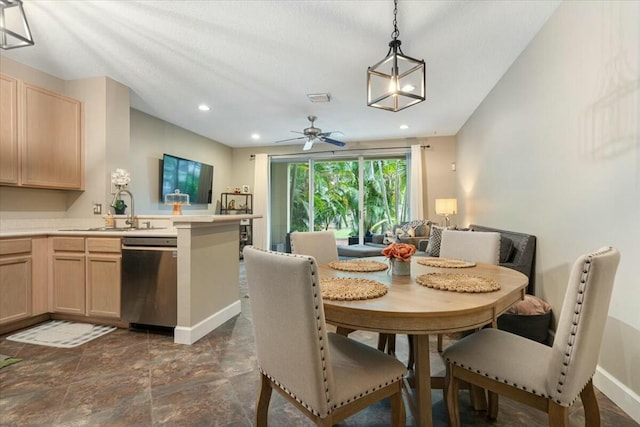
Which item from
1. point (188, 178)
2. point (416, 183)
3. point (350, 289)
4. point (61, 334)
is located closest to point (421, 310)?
point (350, 289)

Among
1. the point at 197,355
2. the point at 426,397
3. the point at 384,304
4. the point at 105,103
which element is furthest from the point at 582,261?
the point at 105,103

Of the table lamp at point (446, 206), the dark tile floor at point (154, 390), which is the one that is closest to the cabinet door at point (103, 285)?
the dark tile floor at point (154, 390)

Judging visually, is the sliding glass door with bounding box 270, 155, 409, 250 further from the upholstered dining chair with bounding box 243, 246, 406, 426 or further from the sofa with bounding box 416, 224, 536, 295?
the upholstered dining chair with bounding box 243, 246, 406, 426

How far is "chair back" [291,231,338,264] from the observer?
2253 mm

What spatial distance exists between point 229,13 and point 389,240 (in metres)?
4.08

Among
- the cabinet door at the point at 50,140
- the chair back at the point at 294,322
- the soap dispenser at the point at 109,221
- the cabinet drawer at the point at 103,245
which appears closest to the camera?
the chair back at the point at 294,322

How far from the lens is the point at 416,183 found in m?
6.16

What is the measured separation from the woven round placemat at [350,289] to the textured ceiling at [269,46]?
1979 mm

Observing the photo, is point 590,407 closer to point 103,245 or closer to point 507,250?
point 507,250

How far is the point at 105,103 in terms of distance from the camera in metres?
3.37

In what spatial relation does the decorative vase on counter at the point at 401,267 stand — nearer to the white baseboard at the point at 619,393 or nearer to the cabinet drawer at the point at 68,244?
the white baseboard at the point at 619,393

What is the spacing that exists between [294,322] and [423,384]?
25.8 inches

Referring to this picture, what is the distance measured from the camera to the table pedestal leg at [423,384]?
1.23m

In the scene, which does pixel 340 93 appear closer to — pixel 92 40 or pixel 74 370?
pixel 92 40
